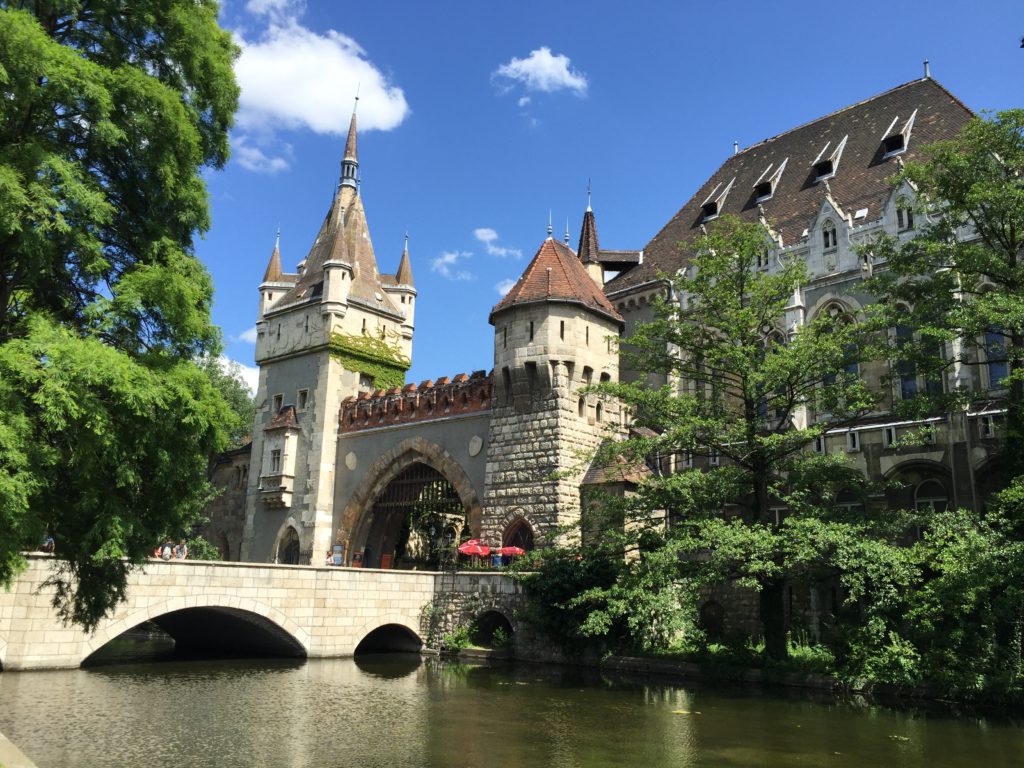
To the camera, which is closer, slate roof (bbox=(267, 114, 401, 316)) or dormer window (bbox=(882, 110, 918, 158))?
dormer window (bbox=(882, 110, 918, 158))

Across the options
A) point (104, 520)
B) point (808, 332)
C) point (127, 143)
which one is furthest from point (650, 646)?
point (127, 143)

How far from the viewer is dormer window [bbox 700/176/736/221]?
3253cm

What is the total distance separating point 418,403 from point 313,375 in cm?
560

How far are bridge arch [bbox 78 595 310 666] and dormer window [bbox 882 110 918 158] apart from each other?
75.0 ft

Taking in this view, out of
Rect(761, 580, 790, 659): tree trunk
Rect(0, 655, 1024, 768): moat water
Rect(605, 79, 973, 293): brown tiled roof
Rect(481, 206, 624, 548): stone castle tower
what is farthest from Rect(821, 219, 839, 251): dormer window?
Rect(0, 655, 1024, 768): moat water

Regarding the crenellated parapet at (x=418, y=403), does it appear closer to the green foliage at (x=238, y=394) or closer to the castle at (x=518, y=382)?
the castle at (x=518, y=382)

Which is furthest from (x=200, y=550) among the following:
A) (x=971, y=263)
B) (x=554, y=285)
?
(x=971, y=263)

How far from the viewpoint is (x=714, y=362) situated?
1922 cm

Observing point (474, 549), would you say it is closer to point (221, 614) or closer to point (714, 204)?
point (221, 614)

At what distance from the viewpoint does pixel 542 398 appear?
26.6m

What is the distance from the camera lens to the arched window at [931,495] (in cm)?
2243

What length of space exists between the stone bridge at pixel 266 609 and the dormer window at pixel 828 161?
57.6 feet

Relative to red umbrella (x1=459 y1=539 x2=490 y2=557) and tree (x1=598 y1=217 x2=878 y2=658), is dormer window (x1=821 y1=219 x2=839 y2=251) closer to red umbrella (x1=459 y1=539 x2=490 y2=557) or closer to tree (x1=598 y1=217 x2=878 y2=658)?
tree (x1=598 y1=217 x2=878 y2=658)

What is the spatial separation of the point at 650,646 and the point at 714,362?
7.00 m
